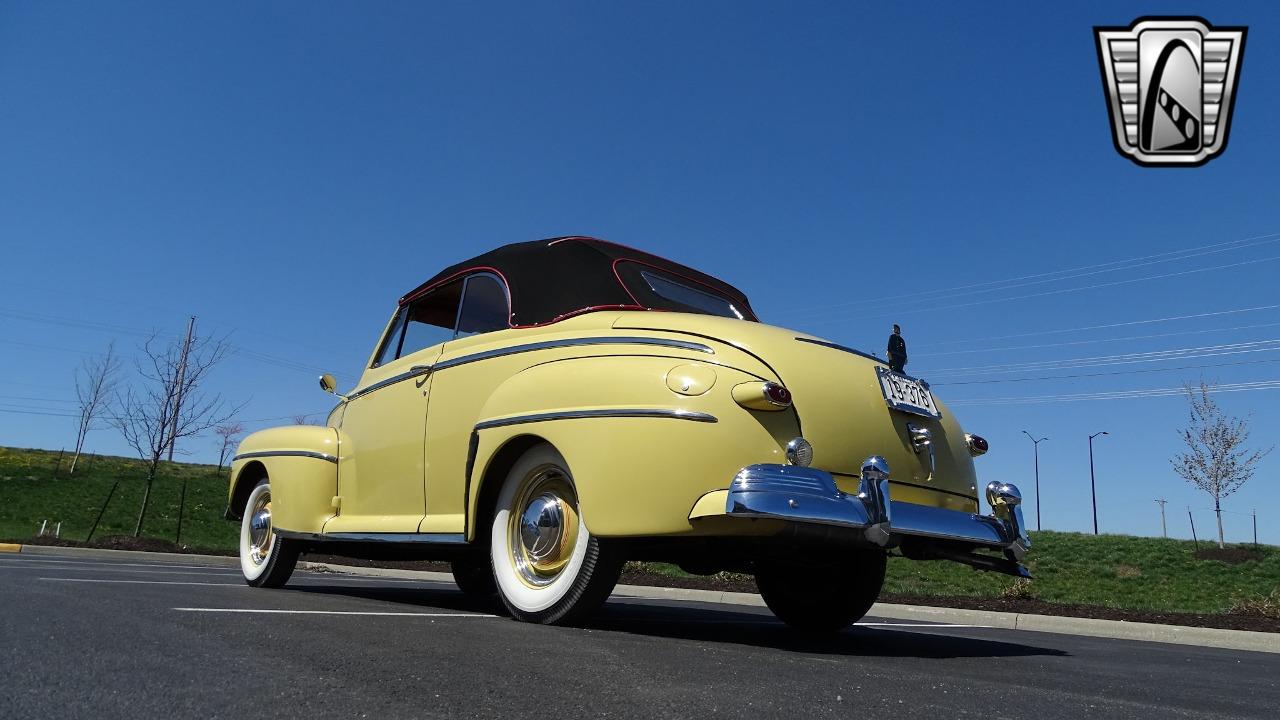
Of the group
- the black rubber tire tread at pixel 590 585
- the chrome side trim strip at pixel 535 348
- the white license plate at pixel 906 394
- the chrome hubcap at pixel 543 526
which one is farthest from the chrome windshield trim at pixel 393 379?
the white license plate at pixel 906 394

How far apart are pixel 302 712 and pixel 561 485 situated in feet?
7.87

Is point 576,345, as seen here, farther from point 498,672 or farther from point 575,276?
point 498,672

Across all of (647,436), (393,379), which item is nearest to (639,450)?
(647,436)

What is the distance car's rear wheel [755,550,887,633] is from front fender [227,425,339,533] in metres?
3.05

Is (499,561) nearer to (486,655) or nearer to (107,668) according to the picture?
(486,655)

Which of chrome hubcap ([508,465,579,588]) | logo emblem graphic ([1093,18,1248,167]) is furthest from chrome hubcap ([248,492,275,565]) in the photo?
logo emblem graphic ([1093,18,1248,167])

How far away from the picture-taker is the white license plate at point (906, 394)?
13.7 ft

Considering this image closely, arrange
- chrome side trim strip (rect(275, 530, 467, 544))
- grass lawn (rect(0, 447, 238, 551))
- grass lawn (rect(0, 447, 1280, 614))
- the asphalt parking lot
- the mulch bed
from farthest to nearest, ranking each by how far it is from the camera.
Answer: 1. grass lawn (rect(0, 447, 238, 551))
2. grass lawn (rect(0, 447, 1280, 614))
3. the mulch bed
4. chrome side trim strip (rect(275, 530, 467, 544))
5. the asphalt parking lot

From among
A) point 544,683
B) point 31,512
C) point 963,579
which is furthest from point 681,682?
point 31,512

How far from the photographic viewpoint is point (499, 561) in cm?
439

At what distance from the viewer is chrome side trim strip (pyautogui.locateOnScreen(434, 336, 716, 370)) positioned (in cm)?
392

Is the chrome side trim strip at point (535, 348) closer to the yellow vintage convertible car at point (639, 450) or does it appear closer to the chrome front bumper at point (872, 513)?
the yellow vintage convertible car at point (639, 450)

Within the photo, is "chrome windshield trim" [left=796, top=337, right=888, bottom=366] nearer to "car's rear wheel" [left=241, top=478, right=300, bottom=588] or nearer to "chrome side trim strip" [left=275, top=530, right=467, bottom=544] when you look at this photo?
"chrome side trim strip" [left=275, top=530, right=467, bottom=544]

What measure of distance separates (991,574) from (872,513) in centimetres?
1487
